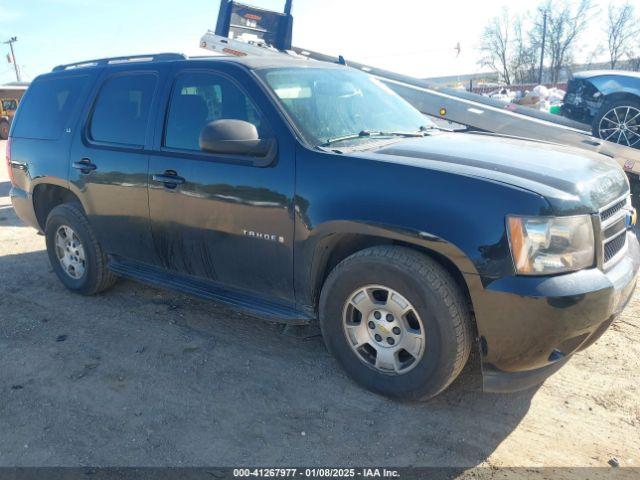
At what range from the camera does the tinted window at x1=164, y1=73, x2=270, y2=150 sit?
11.5 ft

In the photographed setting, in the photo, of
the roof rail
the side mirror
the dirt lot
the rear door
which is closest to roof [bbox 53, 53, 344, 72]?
the roof rail

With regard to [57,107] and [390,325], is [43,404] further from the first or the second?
[57,107]

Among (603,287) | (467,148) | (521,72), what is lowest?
(603,287)

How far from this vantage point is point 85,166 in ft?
14.3

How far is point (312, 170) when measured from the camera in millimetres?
3057

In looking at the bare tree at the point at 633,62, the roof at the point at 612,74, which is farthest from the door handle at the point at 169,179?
the bare tree at the point at 633,62

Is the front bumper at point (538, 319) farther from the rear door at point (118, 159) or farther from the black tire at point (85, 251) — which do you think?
the black tire at point (85, 251)

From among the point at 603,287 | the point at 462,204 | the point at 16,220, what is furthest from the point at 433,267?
the point at 16,220

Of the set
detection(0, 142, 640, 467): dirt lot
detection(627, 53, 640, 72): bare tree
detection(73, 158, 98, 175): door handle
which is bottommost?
detection(0, 142, 640, 467): dirt lot

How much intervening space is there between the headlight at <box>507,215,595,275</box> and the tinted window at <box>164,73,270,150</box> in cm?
176

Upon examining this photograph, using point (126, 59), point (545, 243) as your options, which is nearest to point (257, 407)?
point (545, 243)

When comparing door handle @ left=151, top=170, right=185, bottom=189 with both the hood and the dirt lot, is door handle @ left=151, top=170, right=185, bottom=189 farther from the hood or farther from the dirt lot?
the hood

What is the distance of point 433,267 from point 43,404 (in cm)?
246

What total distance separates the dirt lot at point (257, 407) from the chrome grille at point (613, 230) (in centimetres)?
85
